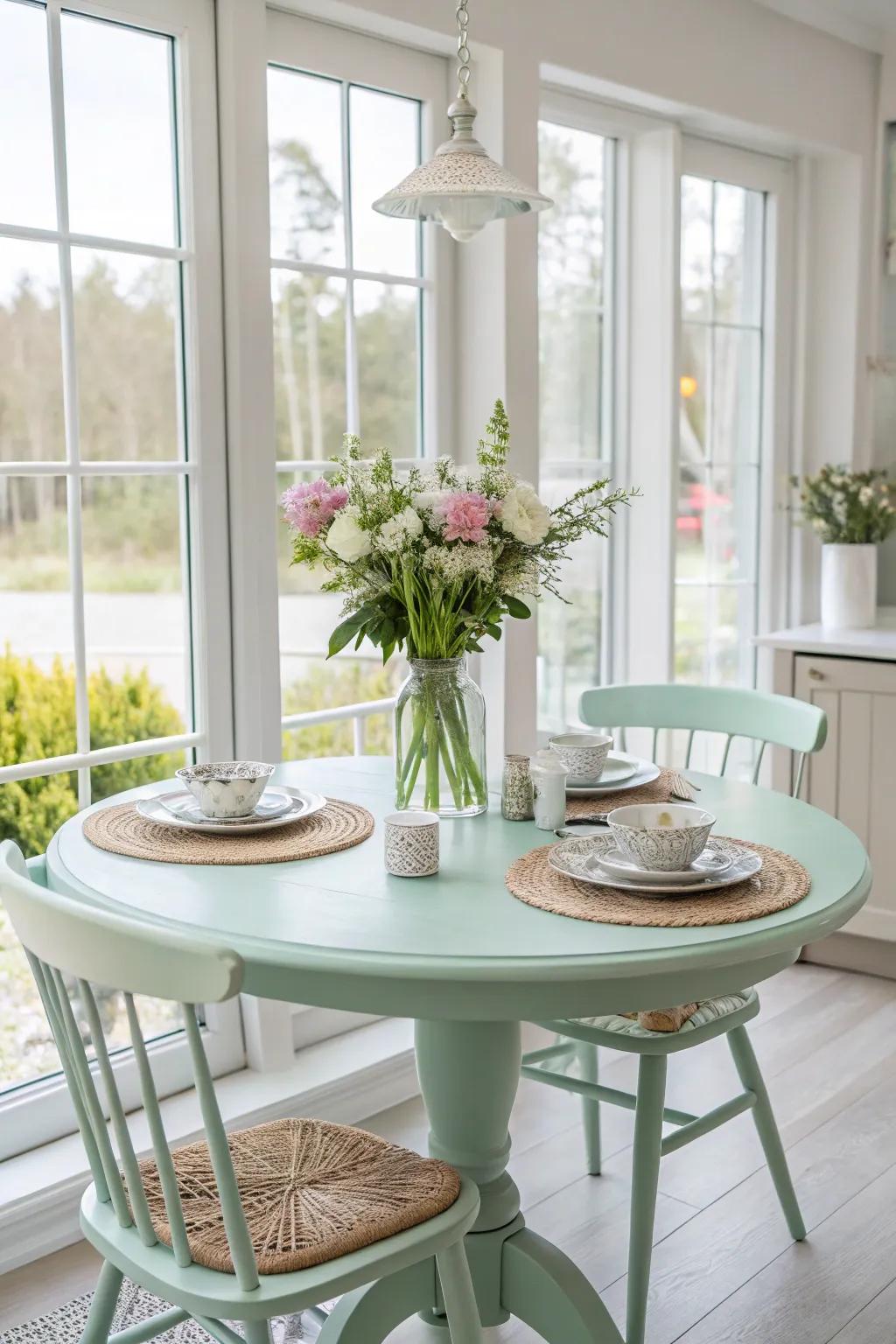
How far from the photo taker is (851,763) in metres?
3.52

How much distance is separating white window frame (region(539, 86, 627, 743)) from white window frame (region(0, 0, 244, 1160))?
1.28m

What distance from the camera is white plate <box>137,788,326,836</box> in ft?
6.15

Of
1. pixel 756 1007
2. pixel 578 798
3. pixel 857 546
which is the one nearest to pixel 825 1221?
pixel 756 1007

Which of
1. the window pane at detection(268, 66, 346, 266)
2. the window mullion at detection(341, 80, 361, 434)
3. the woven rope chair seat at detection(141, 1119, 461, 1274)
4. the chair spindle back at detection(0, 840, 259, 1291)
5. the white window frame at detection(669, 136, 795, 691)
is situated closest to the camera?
the chair spindle back at detection(0, 840, 259, 1291)

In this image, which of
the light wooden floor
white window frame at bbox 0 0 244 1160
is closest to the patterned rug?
the light wooden floor

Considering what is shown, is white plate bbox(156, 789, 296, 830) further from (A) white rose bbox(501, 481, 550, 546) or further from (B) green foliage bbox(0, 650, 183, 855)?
(A) white rose bbox(501, 481, 550, 546)

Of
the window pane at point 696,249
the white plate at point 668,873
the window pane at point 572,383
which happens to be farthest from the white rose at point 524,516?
the window pane at point 696,249

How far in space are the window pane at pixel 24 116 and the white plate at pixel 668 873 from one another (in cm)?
154

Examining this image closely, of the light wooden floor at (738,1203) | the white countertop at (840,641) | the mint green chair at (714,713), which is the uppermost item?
the white countertop at (840,641)

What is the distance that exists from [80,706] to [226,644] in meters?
0.33

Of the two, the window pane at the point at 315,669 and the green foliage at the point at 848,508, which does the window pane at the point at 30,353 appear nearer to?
the window pane at the point at 315,669

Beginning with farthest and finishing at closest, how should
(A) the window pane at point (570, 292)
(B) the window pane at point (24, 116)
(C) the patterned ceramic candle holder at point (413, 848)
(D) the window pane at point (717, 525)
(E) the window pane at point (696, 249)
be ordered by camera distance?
(D) the window pane at point (717, 525)
(E) the window pane at point (696, 249)
(A) the window pane at point (570, 292)
(B) the window pane at point (24, 116)
(C) the patterned ceramic candle holder at point (413, 848)

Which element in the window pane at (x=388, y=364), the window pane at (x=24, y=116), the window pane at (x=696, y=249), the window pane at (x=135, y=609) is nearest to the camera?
the window pane at (x=24, y=116)

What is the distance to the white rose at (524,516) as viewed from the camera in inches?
71.7
